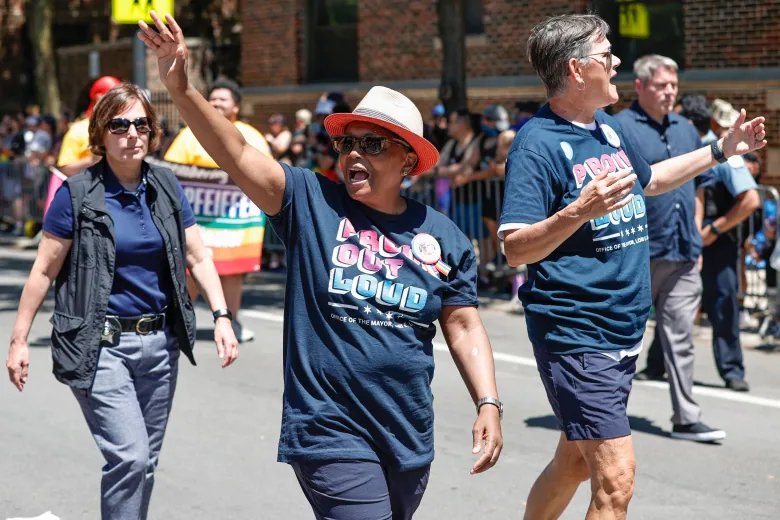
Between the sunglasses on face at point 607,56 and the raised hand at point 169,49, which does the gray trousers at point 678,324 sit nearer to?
the sunglasses on face at point 607,56

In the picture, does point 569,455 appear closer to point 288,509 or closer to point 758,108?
point 288,509

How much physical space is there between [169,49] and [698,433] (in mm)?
4742

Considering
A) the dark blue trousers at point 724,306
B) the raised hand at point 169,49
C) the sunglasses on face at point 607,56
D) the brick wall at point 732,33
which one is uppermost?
the raised hand at point 169,49

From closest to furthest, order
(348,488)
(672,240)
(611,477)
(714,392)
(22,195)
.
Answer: (348,488) → (611,477) → (672,240) → (714,392) → (22,195)

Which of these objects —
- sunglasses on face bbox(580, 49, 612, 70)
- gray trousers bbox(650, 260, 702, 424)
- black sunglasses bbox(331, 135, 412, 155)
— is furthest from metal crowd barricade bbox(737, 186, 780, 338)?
black sunglasses bbox(331, 135, 412, 155)

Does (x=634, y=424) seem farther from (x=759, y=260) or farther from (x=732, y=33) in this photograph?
(x=732, y=33)

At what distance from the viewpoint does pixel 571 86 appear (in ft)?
15.2

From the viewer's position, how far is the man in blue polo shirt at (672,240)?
7375 mm

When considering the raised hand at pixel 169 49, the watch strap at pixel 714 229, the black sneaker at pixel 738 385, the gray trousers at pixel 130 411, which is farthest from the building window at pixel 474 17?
the raised hand at pixel 169 49

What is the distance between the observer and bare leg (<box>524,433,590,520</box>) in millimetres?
4832

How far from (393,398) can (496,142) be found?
9.91m

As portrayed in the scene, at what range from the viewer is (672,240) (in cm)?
751

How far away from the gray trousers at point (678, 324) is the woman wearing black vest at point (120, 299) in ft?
9.86

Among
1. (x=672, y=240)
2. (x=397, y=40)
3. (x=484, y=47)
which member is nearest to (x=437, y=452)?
(x=672, y=240)
